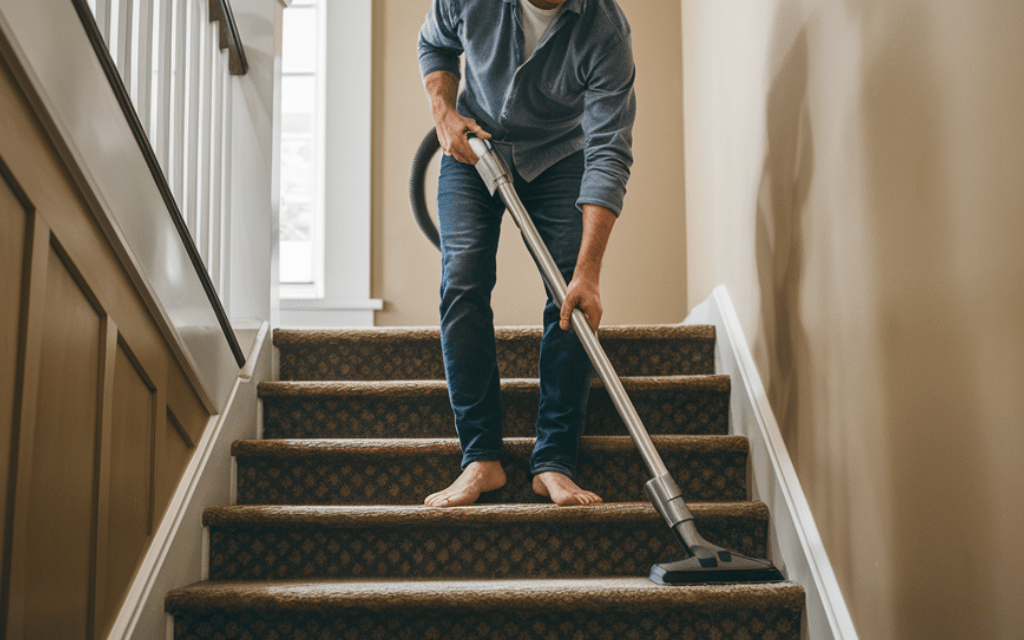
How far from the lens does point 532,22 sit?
162cm

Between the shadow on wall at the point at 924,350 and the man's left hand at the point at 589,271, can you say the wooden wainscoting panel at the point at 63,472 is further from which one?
the shadow on wall at the point at 924,350

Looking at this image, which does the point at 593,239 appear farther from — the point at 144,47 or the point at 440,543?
the point at 144,47

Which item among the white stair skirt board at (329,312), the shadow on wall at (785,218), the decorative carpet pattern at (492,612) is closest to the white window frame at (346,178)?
the white stair skirt board at (329,312)

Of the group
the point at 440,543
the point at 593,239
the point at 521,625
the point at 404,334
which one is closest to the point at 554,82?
the point at 593,239

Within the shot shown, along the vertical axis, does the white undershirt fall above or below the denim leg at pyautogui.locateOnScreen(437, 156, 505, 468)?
above

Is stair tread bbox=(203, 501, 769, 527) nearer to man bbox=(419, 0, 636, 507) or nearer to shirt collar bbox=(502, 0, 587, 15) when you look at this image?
man bbox=(419, 0, 636, 507)

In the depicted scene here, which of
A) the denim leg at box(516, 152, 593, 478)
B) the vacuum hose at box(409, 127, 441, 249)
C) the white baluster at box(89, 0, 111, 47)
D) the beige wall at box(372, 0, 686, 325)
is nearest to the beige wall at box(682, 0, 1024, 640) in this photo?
the denim leg at box(516, 152, 593, 478)

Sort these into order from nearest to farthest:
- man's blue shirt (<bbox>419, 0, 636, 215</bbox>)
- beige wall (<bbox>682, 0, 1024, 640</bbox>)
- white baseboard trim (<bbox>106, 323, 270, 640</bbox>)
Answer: beige wall (<bbox>682, 0, 1024, 640</bbox>) < white baseboard trim (<bbox>106, 323, 270, 640</bbox>) < man's blue shirt (<bbox>419, 0, 636, 215</bbox>)

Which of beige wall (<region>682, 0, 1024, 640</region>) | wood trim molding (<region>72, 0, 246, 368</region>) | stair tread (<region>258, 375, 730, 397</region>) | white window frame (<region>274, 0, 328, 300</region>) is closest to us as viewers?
beige wall (<region>682, 0, 1024, 640</region>)

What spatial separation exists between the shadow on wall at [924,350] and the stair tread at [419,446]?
0.55 m

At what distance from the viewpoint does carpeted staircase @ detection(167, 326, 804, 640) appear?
4.36ft

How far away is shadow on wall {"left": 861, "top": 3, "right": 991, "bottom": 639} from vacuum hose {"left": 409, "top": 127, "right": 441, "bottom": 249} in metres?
1.25

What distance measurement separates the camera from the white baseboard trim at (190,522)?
126cm

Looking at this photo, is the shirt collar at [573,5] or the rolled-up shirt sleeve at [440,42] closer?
the shirt collar at [573,5]
